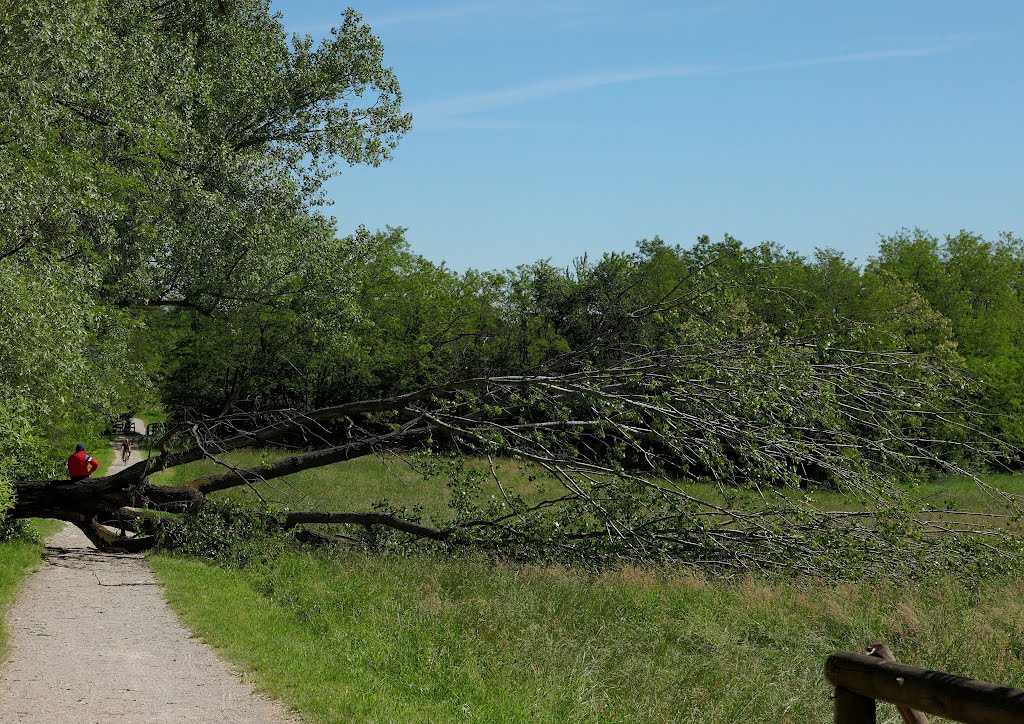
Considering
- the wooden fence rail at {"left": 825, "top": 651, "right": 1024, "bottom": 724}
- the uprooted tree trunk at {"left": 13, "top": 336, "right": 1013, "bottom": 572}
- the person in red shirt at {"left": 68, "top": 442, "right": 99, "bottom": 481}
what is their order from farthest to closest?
the person in red shirt at {"left": 68, "top": 442, "right": 99, "bottom": 481} → the uprooted tree trunk at {"left": 13, "top": 336, "right": 1013, "bottom": 572} → the wooden fence rail at {"left": 825, "top": 651, "right": 1024, "bottom": 724}

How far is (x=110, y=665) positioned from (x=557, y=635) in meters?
4.31

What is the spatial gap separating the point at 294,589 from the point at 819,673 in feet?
20.5

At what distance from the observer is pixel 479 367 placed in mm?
18531

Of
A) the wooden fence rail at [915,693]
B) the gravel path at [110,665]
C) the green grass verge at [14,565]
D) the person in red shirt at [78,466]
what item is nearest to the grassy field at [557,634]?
the gravel path at [110,665]

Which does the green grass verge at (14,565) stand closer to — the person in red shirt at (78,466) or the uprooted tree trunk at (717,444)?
the person in red shirt at (78,466)

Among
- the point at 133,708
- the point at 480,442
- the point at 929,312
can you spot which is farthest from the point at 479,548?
the point at 929,312

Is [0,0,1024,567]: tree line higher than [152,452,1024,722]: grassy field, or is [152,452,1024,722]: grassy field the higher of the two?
[0,0,1024,567]: tree line

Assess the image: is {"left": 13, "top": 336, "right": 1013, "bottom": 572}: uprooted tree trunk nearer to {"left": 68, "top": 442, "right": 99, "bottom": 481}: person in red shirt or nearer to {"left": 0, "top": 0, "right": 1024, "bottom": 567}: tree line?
{"left": 0, "top": 0, "right": 1024, "bottom": 567}: tree line

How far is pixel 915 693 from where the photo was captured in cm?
370

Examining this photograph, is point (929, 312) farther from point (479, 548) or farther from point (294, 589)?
point (294, 589)

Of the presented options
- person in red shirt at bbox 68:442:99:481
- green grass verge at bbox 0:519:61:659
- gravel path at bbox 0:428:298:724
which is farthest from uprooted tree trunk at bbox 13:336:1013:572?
person in red shirt at bbox 68:442:99:481

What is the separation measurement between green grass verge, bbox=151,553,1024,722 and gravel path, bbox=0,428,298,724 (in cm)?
32

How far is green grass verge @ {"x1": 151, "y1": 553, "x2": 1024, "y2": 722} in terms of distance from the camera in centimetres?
777

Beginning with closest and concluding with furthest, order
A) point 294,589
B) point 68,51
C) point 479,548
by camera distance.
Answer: point 294,589 → point 479,548 → point 68,51
